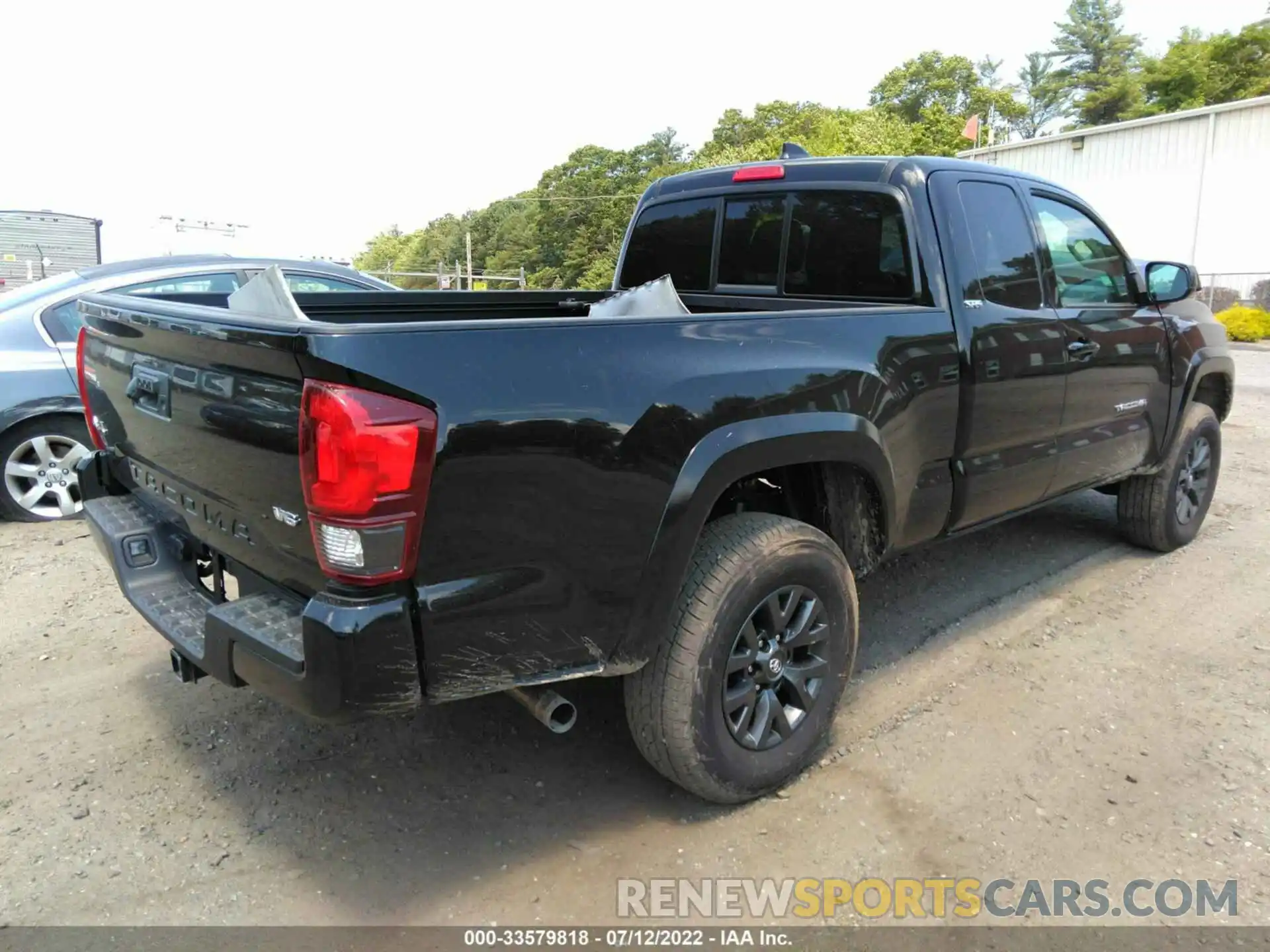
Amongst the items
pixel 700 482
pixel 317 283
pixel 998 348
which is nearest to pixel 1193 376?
pixel 998 348

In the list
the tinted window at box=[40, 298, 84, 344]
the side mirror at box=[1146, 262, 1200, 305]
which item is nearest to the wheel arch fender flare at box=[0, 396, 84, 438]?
the tinted window at box=[40, 298, 84, 344]

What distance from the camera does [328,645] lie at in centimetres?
201

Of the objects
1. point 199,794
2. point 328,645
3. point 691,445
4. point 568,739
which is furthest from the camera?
point 568,739

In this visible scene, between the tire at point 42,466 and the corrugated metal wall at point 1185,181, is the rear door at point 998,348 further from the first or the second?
the corrugated metal wall at point 1185,181

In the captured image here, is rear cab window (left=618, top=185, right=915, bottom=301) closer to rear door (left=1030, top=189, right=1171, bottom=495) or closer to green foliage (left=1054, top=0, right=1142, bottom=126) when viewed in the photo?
rear door (left=1030, top=189, right=1171, bottom=495)

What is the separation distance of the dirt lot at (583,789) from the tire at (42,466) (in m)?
1.64

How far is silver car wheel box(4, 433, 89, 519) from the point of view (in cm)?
554

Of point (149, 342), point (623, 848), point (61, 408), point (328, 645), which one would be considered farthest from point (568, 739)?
point (61, 408)

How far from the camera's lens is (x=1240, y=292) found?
25.8m

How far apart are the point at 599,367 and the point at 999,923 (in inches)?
70.4

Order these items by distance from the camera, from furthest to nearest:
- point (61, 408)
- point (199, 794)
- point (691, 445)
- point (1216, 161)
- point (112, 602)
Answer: point (1216, 161), point (61, 408), point (112, 602), point (199, 794), point (691, 445)

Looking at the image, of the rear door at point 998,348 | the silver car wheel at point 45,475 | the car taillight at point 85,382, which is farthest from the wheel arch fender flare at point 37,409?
the rear door at point 998,348

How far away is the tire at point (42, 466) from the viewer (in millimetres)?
5496

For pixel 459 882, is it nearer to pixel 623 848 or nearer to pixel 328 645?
pixel 623 848
